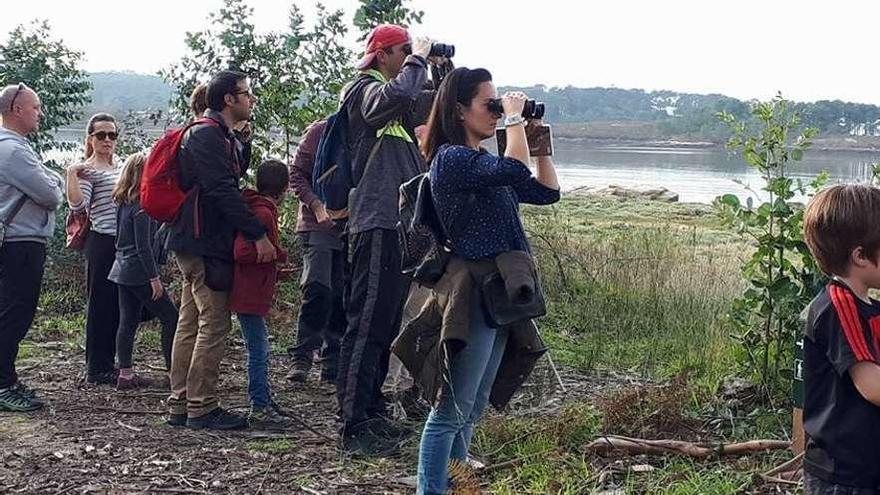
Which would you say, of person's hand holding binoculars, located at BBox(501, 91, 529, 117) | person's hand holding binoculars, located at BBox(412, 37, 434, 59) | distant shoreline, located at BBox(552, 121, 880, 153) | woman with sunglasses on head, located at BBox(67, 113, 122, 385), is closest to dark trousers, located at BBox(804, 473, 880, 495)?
person's hand holding binoculars, located at BBox(501, 91, 529, 117)

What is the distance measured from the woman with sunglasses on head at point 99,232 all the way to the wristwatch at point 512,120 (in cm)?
340

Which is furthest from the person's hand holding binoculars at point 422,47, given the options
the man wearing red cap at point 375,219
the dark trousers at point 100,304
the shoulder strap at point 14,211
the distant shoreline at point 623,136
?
the distant shoreline at point 623,136

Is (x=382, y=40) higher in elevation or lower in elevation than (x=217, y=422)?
higher

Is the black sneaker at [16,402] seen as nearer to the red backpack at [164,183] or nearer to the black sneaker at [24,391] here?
the black sneaker at [24,391]

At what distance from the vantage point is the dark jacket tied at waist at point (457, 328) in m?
3.77

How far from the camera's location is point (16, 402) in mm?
5855

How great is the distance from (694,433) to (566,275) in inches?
162

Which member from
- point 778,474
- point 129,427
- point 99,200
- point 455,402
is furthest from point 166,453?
point 778,474

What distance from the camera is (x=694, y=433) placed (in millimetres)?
5156

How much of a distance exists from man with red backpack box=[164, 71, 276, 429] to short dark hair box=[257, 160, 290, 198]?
0.45 feet

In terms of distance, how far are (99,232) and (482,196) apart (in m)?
3.48

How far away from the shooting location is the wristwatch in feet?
12.4

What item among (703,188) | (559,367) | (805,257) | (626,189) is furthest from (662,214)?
(703,188)

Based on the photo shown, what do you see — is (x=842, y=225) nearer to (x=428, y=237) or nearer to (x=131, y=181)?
(x=428, y=237)
